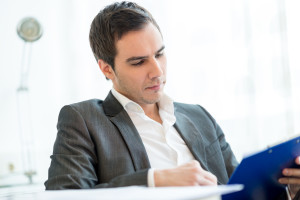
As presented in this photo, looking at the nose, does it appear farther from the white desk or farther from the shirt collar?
the white desk

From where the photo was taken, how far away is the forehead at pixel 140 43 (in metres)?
1.46

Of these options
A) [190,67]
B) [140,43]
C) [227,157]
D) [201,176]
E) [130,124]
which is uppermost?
[140,43]

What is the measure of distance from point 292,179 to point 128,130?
0.59 metres

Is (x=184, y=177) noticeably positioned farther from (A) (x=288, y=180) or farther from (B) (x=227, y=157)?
(B) (x=227, y=157)

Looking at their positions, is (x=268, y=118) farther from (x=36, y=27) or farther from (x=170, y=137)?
(x=36, y=27)

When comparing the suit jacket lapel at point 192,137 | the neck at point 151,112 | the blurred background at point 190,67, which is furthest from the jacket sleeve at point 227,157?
the blurred background at point 190,67

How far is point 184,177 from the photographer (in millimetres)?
1050

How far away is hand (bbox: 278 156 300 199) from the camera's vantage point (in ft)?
4.01

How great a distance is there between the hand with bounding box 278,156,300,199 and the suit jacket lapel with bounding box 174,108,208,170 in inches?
12.0

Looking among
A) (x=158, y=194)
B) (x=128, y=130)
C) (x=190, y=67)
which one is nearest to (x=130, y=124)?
(x=128, y=130)

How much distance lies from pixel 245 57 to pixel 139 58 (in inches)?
53.7

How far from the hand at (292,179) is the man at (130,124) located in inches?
10.7

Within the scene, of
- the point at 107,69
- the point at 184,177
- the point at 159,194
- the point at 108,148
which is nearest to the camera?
the point at 159,194

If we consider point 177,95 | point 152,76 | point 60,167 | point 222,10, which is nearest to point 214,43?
point 222,10
